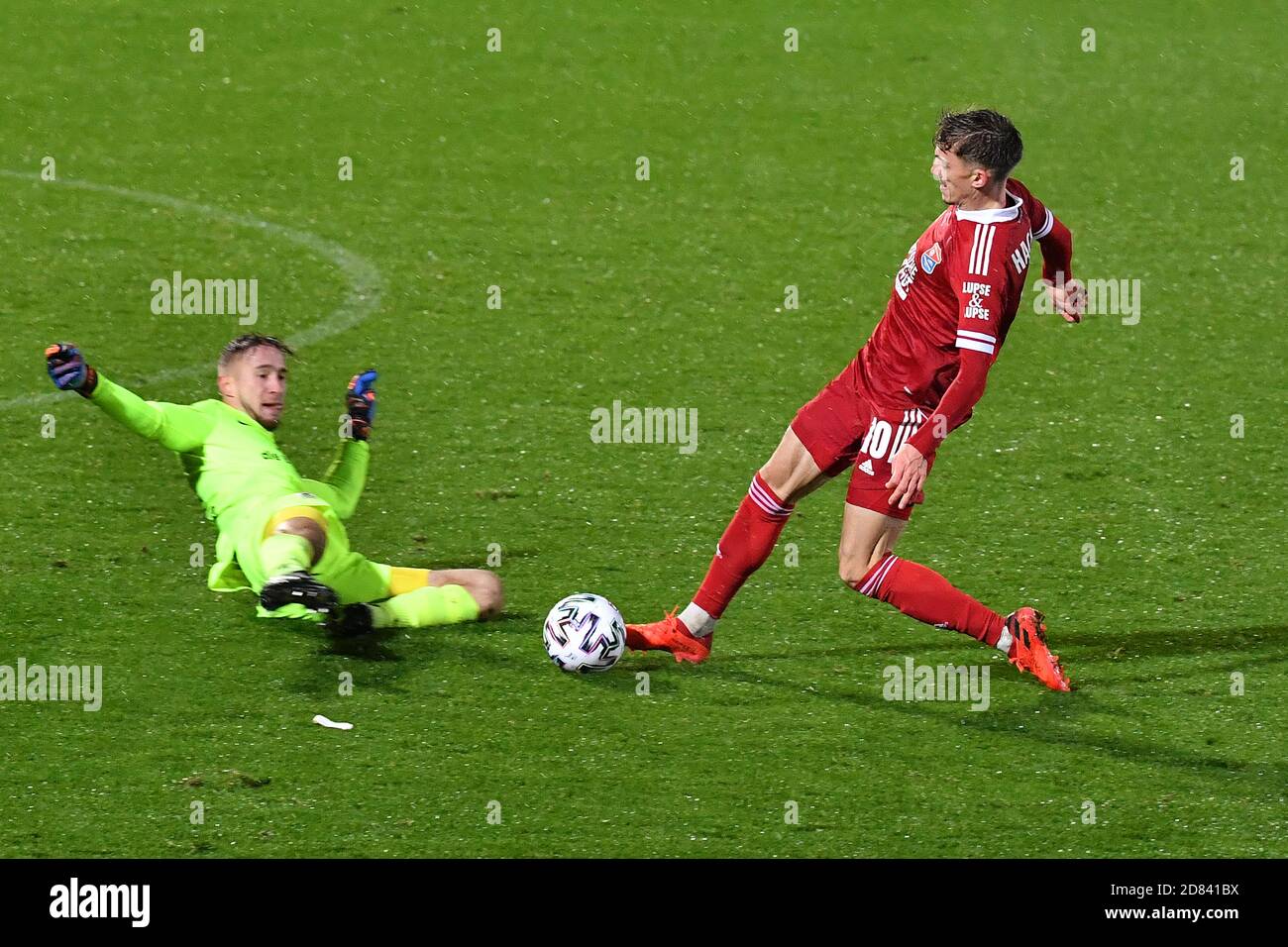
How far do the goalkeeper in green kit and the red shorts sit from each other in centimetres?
148

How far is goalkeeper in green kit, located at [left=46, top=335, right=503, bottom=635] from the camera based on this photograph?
7.57 meters

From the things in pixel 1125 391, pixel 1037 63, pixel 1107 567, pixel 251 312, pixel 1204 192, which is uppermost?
pixel 1037 63

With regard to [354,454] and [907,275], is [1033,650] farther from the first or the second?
[354,454]

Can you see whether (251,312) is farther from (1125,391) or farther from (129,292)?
(1125,391)

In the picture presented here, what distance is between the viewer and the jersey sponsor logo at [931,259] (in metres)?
7.11

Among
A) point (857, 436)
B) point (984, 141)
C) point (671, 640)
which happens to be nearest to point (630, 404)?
point (671, 640)

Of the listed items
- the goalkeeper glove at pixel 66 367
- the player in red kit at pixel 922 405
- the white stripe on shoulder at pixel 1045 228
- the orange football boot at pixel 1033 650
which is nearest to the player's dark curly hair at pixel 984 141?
the player in red kit at pixel 922 405

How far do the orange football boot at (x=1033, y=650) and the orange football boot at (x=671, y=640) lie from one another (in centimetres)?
116

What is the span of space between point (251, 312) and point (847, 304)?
343cm

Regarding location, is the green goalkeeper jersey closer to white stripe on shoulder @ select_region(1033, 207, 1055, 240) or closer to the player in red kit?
the player in red kit

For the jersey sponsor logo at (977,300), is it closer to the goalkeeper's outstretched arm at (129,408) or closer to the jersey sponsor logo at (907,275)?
the jersey sponsor logo at (907,275)

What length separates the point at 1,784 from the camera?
664cm

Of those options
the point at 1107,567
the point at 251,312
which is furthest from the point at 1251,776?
the point at 251,312

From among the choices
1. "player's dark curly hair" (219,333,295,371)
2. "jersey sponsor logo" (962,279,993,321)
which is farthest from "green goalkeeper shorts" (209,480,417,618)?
"jersey sponsor logo" (962,279,993,321)
